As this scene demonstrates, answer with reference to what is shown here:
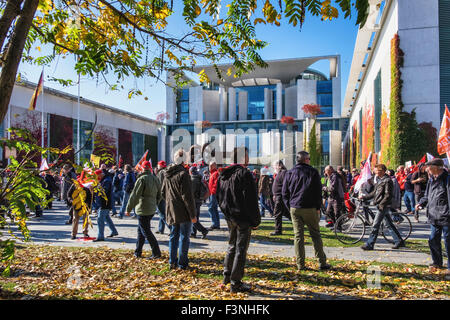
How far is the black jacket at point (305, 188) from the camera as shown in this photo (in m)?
5.75

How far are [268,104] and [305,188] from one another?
56722mm

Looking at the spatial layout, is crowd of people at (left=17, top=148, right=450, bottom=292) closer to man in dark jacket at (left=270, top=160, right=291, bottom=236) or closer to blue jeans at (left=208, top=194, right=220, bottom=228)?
man in dark jacket at (left=270, top=160, right=291, bottom=236)

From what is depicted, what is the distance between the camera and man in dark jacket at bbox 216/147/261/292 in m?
4.73

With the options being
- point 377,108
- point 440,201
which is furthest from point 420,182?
point 377,108

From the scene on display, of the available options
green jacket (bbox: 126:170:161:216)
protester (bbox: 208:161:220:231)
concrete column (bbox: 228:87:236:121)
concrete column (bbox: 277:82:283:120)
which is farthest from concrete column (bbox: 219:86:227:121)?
green jacket (bbox: 126:170:161:216)

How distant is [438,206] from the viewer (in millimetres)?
5727

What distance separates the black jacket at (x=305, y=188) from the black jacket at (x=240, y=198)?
1.21 metres

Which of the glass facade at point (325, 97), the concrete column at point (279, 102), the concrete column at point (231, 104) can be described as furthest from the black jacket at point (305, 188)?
the concrete column at point (231, 104)

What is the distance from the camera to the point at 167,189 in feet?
19.9

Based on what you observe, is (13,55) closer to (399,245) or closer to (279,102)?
(399,245)
